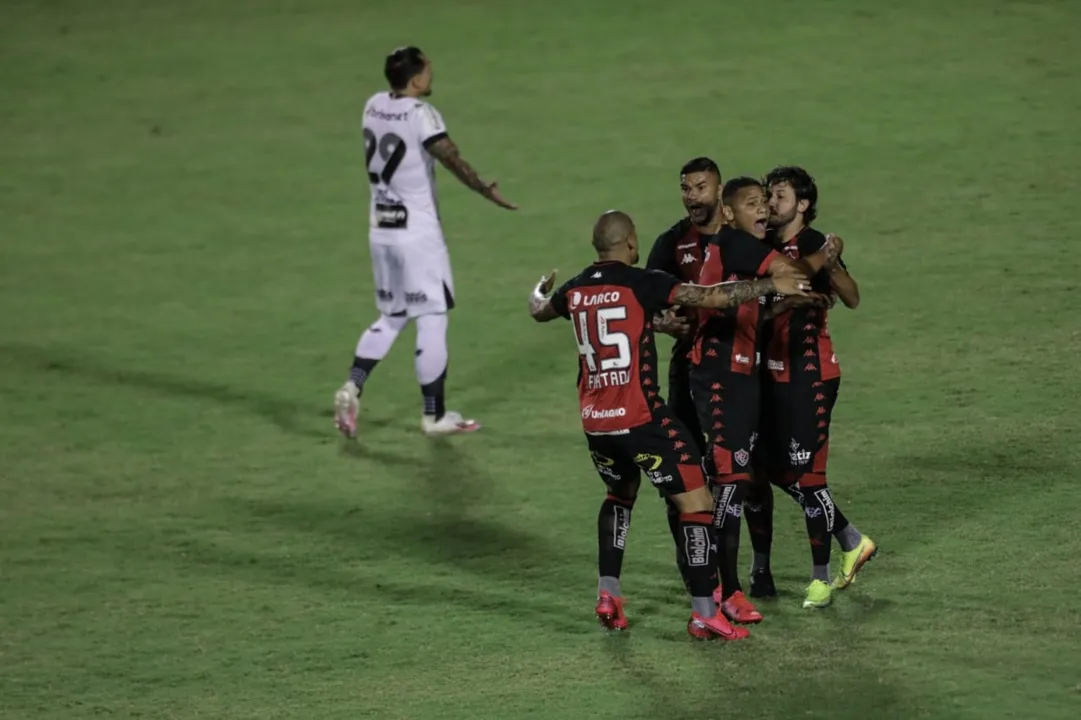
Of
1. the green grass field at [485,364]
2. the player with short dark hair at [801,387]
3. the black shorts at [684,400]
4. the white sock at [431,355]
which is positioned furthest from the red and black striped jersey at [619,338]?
the white sock at [431,355]

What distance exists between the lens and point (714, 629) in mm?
7758

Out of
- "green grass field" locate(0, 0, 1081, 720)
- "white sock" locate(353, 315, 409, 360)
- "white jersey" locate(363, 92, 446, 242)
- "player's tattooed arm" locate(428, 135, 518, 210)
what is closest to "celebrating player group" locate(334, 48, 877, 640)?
"green grass field" locate(0, 0, 1081, 720)

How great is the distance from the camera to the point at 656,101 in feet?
52.9

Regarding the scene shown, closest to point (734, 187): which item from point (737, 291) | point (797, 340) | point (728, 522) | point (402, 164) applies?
point (737, 291)

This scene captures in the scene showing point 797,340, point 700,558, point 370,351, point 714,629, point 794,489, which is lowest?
point 714,629

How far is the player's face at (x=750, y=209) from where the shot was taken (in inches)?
309

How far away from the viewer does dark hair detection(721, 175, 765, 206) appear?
7852 mm

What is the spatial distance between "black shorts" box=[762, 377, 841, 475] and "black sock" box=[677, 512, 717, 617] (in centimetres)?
61

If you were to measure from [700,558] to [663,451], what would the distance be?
1.66ft

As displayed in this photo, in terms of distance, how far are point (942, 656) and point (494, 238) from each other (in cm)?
745

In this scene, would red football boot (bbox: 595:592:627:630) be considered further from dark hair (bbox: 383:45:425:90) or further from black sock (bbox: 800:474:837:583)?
dark hair (bbox: 383:45:425:90)

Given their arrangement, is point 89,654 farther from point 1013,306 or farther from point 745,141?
point 745,141

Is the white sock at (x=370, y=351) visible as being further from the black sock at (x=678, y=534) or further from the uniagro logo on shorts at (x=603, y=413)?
the uniagro logo on shorts at (x=603, y=413)

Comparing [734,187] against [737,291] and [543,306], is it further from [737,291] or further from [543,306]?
[543,306]
